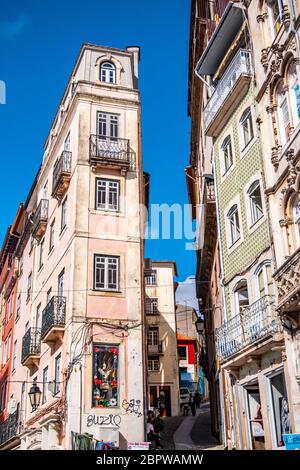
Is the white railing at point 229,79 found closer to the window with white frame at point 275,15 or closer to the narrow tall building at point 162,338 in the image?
the window with white frame at point 275,15

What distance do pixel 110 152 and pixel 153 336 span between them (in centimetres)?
2673

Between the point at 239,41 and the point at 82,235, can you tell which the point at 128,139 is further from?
the point at 239,41

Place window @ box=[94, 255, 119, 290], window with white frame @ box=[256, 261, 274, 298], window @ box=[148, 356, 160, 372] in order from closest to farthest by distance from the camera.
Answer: window with white frame @ box=[256, 261, 274, 298]
window @ box=[94, 255, 119, 290]
window @ box=[148, 356, 160, 372]

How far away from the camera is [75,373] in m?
22.9

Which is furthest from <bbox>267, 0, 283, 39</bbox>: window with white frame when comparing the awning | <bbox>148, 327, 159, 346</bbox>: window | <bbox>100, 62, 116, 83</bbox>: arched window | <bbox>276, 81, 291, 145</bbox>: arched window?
<bbox>148, 327, 159, 346</bbox>: window

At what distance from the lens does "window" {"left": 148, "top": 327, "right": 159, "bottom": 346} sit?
50.8 metres

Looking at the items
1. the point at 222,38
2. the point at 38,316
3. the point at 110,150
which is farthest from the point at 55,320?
the point at 222,38

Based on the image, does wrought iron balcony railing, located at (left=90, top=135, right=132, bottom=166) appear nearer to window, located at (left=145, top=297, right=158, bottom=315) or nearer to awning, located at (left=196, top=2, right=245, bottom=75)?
awning, located at (left=196, top=2, right=245, bottom=75)

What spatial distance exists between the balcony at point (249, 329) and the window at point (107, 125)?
11177mm

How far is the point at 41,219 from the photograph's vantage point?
31.3m

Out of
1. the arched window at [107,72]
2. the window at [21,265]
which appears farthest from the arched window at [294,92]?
the window at [21,265]

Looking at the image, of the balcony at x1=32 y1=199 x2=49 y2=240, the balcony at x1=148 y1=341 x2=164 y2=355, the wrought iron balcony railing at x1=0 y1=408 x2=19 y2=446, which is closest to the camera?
the balcony at x1=32 y1=199 x2=49 y2=240

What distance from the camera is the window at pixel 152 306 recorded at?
168ft

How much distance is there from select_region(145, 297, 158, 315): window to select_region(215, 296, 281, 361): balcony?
101 feet
